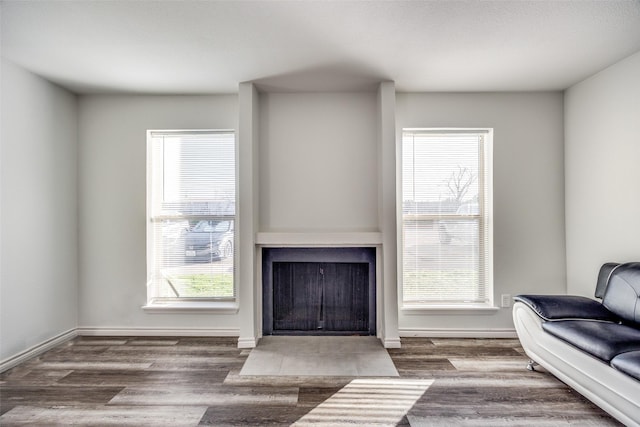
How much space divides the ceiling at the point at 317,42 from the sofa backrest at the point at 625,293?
1.68 meters

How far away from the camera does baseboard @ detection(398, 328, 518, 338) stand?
385 cm

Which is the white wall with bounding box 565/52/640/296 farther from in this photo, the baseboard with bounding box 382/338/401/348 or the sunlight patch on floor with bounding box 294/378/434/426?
the sunlight patch on floor with bounding box 294/378/434/426

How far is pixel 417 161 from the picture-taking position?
157 inches

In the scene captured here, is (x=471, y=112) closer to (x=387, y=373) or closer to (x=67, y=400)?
(x=387, y=373)

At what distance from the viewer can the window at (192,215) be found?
4.05 meters

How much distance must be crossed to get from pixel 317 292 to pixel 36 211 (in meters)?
2.68

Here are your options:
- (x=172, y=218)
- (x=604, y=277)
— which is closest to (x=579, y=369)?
(x=604, y=277)

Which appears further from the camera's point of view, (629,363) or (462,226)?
(462,226)

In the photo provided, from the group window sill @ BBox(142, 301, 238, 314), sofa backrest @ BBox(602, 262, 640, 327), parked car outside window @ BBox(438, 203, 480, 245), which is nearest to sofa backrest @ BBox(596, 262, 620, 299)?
sofa backrest @ BBox(602, 262, 640, 327)

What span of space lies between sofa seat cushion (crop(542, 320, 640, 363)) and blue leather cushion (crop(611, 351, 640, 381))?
2.3 inches

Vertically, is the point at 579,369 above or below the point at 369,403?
above

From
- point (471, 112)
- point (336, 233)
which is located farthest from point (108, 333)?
point (471, 112)

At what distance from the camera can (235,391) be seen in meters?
2.67

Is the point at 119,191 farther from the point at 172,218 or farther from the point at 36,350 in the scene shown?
the point at 36,350
